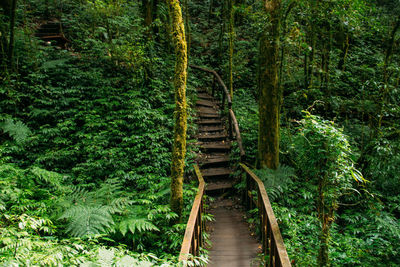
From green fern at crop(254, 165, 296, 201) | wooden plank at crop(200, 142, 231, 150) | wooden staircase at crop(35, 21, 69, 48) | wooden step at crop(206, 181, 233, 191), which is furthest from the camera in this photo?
wooden staircase at crop(35, 21, 69, 48)

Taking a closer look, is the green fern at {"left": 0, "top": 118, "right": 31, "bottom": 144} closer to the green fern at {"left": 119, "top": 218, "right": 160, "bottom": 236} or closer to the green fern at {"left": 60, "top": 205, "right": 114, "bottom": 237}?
the green fern at {"left": 60, "top": 205, "right": 114, "bottom": 237}

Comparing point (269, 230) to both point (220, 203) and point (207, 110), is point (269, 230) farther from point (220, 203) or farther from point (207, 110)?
point (207, 110)

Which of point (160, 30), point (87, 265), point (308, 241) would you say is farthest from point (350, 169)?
point (160, 30)

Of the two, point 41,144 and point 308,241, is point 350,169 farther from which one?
point 41,144

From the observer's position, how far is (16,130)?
6.00m

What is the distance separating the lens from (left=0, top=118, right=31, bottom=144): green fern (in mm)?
5879

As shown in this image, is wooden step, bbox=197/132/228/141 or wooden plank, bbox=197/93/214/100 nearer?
wooden step, bbox=197/132/228/141

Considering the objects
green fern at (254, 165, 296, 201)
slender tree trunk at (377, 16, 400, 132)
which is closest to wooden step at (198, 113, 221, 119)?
green fern at (254, 165, 296, 201)

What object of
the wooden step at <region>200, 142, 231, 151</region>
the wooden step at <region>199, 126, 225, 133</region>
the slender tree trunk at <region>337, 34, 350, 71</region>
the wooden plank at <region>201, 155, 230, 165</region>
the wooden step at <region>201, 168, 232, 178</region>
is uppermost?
the slender tree trunk at <region>337, 34, 350, 71</region>

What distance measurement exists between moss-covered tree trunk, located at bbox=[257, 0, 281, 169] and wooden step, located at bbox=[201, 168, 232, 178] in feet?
3.90

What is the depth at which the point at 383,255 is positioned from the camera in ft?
14.5

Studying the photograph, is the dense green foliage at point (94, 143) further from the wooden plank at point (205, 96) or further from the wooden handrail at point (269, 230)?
the wooden plank at point (205, 96)

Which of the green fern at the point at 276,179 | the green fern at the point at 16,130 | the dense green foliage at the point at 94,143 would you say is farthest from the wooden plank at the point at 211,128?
the green fern at the point at 16,130

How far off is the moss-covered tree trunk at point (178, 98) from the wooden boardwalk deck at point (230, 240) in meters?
1.28
